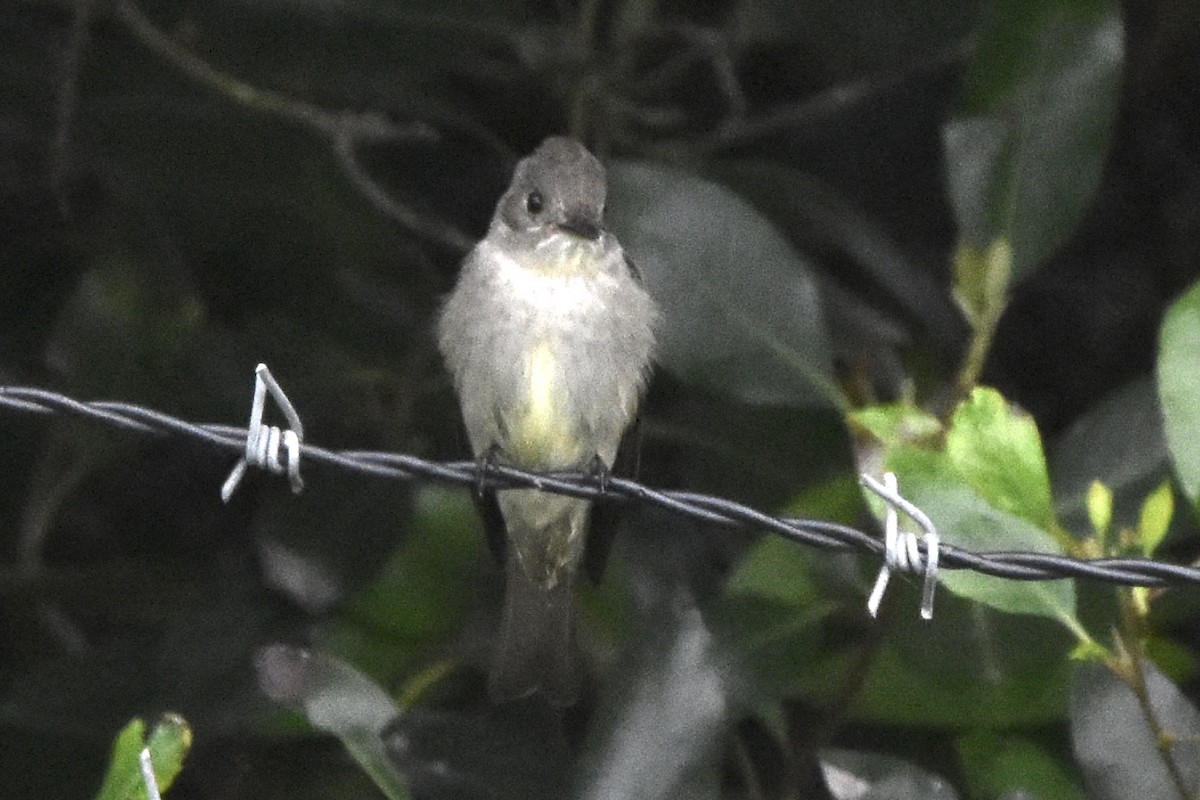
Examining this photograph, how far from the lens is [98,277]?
4.27 meters

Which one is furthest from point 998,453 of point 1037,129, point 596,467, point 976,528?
point 596,467

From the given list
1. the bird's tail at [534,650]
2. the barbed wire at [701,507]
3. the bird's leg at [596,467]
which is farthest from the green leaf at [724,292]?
the barbed wire at [701,507]

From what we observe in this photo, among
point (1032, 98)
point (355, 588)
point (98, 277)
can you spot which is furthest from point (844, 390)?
point (98, 277)

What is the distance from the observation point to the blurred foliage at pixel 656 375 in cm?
324

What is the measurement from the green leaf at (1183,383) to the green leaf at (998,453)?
28cm

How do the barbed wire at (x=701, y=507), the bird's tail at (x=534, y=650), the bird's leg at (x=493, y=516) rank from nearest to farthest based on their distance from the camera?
1. the barbed wire at (x=701, y=507)
2. the bird's tail at (x=534, y=650)
3. the bird's leg at (x=493, y=516)

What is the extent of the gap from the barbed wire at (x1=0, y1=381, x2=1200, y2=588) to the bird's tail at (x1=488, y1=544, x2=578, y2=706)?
1.12 m

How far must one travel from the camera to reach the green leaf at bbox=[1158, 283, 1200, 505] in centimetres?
277

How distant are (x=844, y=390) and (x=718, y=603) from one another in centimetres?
47

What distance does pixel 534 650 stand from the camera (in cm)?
378

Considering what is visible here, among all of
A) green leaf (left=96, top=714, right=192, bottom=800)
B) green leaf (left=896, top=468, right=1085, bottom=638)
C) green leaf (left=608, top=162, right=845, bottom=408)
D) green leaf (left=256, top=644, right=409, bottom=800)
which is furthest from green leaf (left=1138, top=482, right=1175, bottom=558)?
green leaf (left=96, top=714, right=192, bottom=800)

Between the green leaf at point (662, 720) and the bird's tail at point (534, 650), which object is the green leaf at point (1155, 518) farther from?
the bird's tail at point (534, 650)

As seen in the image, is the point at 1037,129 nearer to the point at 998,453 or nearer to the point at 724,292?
the point at 724,292

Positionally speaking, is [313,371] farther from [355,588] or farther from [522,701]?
[522,701]
